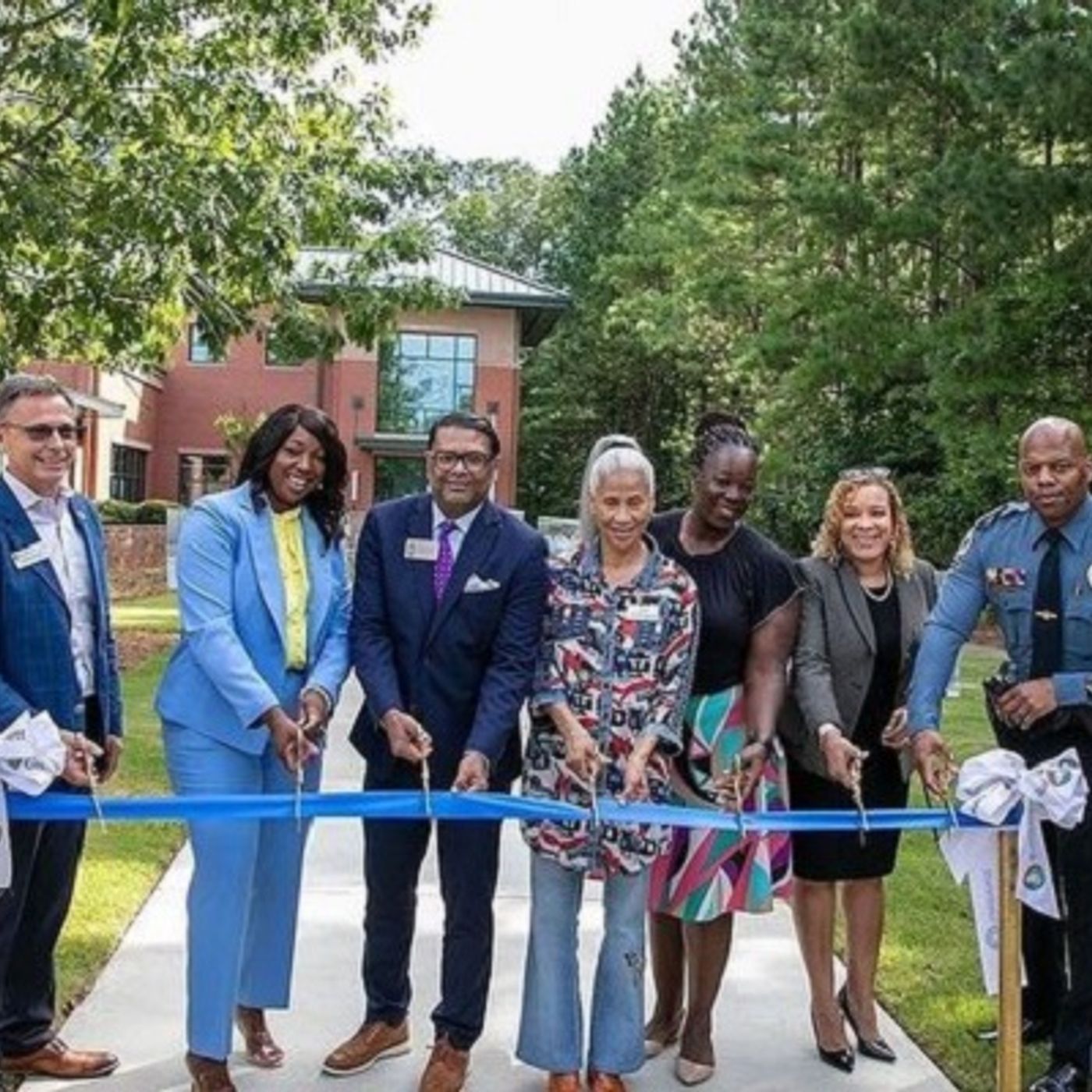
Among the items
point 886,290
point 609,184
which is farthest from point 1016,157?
point 609,184

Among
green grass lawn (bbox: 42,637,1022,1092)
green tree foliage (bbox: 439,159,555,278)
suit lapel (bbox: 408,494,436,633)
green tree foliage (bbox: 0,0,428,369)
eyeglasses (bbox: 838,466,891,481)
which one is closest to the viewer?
suit lapel (bbox: 408,494,436,633)

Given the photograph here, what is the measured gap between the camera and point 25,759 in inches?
161

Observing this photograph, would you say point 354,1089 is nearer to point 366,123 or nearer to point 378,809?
point 378,809

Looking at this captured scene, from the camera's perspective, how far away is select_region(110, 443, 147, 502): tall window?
3631 cm

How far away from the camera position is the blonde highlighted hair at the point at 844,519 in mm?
4961

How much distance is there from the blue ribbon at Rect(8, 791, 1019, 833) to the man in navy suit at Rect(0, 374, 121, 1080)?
13 centimetres

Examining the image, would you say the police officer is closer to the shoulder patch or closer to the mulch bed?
the shoulder patch

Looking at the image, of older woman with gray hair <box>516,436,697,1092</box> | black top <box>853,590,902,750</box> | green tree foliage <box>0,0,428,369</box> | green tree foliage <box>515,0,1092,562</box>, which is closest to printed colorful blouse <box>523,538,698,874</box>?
older woman with gray hair <box>516,436,697,1092</box>

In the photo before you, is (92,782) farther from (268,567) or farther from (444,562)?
(444,562)

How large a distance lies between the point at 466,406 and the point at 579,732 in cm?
3428

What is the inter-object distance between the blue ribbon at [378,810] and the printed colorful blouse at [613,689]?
0.09 meters

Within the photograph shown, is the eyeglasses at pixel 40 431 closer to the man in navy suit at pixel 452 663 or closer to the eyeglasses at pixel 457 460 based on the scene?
the man in navy suit at pixel 452 663

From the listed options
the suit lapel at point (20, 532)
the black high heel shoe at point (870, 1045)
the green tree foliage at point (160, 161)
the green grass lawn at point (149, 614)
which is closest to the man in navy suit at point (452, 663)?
the suit lapel at point (20, 532)

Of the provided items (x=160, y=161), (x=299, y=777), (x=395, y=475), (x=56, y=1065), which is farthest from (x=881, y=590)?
(x=395, y=475)
